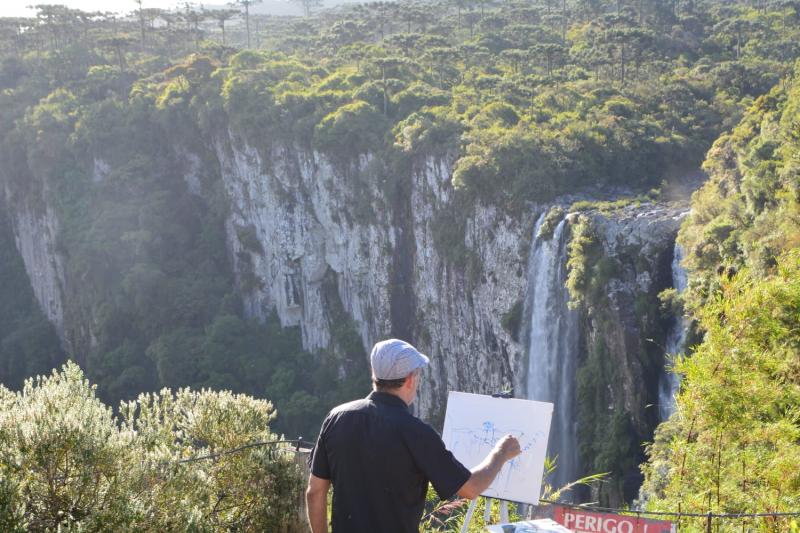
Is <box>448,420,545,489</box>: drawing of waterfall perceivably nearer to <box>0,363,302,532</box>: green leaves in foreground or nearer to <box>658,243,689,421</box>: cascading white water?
<box>0,363,302,532</box>: green leaves in foreground

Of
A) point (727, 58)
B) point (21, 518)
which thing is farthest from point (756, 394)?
point (727, 58)

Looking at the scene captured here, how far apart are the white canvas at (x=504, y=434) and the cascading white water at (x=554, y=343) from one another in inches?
732

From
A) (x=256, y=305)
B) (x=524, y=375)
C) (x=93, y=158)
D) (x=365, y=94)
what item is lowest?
(x=256, y=305)

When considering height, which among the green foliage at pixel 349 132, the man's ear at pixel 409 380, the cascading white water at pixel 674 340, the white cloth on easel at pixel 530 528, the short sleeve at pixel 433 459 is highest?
the man's ear at pixel 409 380

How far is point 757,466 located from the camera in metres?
6.64

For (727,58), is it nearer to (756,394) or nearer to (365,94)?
(365,94)

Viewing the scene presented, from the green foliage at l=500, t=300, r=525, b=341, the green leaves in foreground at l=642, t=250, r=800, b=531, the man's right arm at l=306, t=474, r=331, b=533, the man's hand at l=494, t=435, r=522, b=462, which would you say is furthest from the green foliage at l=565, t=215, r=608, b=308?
the man's right arm at l=306, t=474, r=331, b=533

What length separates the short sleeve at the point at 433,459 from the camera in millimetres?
4492

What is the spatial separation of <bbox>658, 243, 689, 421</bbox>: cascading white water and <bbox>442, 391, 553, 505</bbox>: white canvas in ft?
51.2

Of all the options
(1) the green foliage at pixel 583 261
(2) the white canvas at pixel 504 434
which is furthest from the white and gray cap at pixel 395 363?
(1) the green foliage at pixel 583 261

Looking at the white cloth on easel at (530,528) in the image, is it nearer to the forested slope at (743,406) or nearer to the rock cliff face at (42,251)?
the forested slope at (743,406)

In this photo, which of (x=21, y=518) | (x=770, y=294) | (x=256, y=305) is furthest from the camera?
(x=256, y=305)

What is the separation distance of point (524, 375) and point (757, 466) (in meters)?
21.0

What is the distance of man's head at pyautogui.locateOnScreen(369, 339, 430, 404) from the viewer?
182 inches
